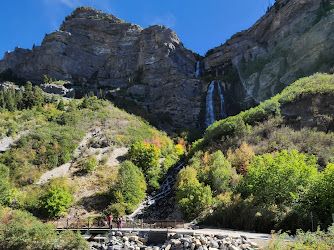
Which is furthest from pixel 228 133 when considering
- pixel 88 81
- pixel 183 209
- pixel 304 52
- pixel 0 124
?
pixel 88 81

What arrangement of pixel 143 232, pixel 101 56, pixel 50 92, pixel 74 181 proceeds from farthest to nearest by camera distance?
pixel 101 56 → pixel 50 92 → pixel 74 181 → pixel 143 232

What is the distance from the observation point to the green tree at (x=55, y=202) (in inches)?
820

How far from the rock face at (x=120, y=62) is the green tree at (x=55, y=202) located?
31584 mm

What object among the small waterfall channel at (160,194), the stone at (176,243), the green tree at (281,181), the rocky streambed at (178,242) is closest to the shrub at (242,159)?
the green tree at (281,181)

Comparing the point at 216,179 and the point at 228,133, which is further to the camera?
the point at 228,133

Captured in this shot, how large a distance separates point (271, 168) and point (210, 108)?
36809mm

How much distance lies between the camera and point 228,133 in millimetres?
29922

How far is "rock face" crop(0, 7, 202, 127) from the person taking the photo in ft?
175

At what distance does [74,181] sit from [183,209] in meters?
13.3

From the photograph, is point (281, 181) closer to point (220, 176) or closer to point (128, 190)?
point (220, 176)

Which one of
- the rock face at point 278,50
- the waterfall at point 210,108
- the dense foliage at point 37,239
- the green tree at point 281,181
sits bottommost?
the dense foliage at point 37,239

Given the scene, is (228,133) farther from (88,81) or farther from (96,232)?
(88,81)

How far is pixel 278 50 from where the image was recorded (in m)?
46.9

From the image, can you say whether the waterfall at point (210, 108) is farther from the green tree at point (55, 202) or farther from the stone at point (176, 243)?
the stone at point (176, 243)
